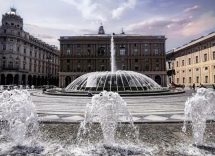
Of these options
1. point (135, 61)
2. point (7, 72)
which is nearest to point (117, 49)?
point (135, 61)

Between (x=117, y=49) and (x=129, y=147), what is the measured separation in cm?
5561

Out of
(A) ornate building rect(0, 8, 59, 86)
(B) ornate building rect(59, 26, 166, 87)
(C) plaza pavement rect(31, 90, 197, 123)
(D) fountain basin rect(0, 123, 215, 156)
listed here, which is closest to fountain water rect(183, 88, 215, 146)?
(D) fountain basin rect(0, 123, 215, 156)

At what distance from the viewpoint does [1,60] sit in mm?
52719

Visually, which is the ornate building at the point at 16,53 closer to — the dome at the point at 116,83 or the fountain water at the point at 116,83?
the dome at the point at 116,83

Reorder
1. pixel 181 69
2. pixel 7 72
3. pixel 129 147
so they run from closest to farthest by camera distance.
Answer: pixel 129 147
pixel 7 72
pixel 181 69

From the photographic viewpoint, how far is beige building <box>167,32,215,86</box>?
41.7m

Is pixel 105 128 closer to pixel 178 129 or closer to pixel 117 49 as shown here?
pixel 178 129

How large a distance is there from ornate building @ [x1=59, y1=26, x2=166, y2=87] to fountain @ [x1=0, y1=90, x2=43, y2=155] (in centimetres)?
5251

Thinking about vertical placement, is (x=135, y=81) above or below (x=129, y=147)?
above

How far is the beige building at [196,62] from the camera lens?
41.7 metres

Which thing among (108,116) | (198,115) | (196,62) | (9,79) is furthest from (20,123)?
(9,79)

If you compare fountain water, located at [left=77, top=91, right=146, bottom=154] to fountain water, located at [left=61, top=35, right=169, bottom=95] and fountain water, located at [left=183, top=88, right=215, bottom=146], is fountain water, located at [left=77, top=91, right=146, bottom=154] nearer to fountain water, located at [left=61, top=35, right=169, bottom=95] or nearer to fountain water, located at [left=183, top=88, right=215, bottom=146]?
fountain water, located at [left=183, top=88, right=215, bottom=146]

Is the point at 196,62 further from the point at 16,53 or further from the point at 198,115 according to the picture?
the point at 198,115

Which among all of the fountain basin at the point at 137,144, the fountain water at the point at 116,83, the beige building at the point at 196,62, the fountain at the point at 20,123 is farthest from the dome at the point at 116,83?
the beige building at the point at 196,62
